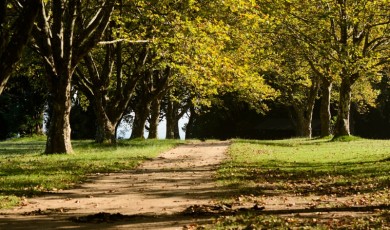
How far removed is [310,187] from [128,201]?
17.8 ft

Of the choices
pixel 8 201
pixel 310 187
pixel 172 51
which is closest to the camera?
Answer: pixel 8 201

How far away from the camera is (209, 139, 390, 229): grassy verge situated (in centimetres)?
906

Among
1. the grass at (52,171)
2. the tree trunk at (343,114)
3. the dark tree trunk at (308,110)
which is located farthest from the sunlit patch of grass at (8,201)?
the dark tree trunk at (308,110)

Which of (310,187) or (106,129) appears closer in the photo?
(310,187)

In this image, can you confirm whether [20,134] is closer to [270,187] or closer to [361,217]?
[270,187]

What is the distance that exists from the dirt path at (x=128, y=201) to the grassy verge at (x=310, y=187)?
898 millimetres

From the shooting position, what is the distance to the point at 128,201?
11992 millimetres

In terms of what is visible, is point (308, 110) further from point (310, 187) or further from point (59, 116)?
point (310, 187)

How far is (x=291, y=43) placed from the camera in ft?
111

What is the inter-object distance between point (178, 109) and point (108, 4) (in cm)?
4472

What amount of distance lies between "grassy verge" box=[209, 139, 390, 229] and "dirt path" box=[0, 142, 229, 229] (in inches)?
35.3

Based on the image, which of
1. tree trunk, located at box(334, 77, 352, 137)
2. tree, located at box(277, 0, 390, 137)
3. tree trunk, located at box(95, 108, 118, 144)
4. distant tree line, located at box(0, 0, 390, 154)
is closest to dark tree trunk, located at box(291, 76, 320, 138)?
distant tree line, located at box(0, 0, 390, 154)

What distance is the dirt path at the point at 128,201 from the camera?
30.4 feet

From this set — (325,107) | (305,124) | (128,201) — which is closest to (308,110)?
(305,124)
